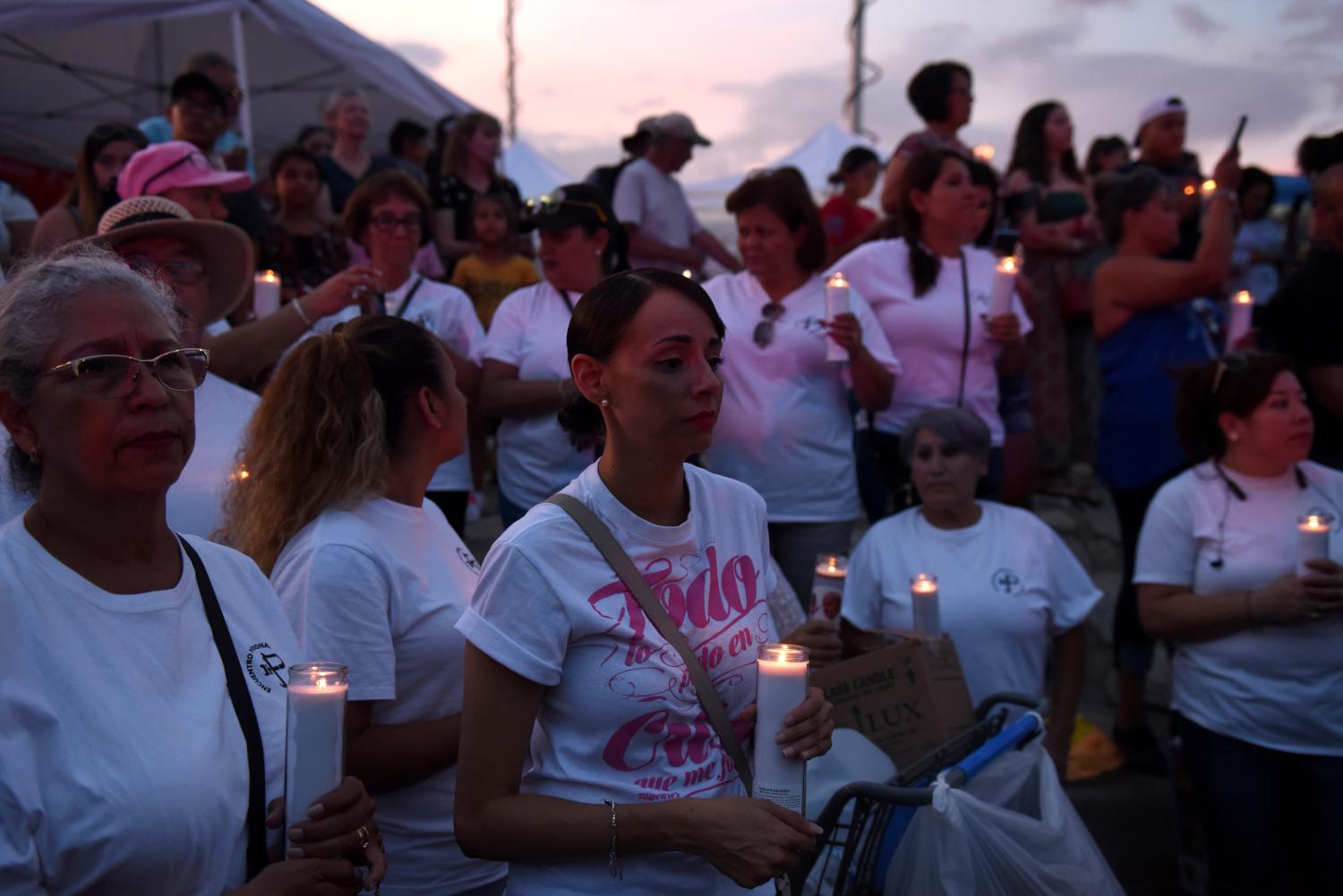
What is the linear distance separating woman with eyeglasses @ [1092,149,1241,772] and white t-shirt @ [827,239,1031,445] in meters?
0.93

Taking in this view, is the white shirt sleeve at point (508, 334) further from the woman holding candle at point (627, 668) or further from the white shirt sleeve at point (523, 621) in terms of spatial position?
the white shirt sleeve at point (523, 621)

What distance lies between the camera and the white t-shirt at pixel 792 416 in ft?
16.6

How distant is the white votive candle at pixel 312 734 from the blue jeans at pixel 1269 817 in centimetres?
352

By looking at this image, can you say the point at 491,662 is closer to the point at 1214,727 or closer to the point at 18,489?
the point at 18,489

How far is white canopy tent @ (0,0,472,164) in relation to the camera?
8547mm

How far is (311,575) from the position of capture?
2.81 metres

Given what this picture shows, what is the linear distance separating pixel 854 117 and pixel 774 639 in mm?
14903

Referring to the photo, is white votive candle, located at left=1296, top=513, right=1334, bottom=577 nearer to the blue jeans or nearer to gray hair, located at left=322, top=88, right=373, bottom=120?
the blue jeans

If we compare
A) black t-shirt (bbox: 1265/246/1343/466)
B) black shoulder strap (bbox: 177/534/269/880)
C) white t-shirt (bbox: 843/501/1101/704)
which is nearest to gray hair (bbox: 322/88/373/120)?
white t-shirt (bbox: 843/501/1101/704)

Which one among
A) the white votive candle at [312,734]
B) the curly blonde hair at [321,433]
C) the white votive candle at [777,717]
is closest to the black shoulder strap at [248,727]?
the white votive candle at [312,734]

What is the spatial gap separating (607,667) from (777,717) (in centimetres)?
35

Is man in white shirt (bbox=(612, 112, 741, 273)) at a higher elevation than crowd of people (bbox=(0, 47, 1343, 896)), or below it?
higher

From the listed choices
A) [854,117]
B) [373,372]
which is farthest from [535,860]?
[854,117]

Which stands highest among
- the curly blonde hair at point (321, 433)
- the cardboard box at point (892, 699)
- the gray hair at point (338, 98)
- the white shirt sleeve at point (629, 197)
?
the gray hair at point (338, 98)
